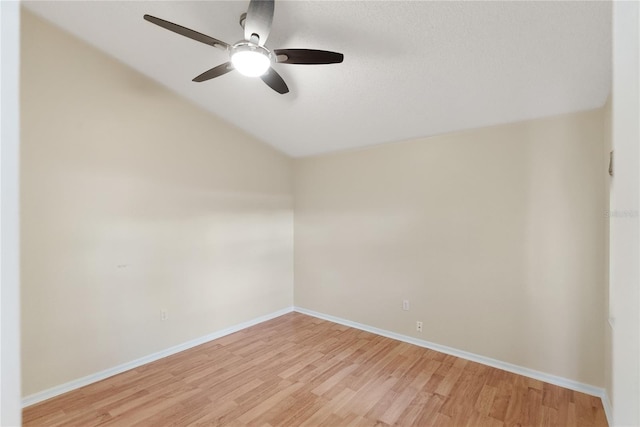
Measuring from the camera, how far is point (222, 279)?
3393mm

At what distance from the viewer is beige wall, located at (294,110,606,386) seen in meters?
2.29

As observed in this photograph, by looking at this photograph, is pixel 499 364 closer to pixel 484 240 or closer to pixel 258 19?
pixel 484 240

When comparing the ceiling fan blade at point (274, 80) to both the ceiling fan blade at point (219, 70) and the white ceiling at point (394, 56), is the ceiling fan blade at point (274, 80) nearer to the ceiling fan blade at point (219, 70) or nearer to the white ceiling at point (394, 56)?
the ceiling fan blade at point (219, 70)

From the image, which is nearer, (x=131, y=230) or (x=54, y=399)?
(x=54, y=399)

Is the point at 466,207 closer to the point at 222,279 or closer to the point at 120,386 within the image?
the point at 222,279

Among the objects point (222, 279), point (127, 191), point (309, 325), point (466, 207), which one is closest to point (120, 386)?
point (222, 279)

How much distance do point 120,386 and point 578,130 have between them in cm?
435

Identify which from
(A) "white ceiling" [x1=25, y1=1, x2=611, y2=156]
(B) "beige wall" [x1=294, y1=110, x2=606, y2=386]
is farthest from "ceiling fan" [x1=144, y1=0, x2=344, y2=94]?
(B) "beige wall" [x1=294, y1=110, x2=606, y2=386]

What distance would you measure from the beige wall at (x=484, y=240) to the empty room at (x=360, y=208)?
2 centimetres

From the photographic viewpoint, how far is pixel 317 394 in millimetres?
2291

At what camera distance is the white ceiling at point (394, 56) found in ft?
5.53

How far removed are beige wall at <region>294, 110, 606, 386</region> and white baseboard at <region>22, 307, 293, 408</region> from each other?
4.10ft

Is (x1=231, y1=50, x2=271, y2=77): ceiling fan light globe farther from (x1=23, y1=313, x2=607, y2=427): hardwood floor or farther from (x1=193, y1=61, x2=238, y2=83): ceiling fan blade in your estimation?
(x1=23, y1=313, x2=607, y2=427): hardwood floor

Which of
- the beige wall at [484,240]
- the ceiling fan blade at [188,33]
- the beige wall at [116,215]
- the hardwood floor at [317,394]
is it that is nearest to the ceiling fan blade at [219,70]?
the ceiling fan blade at [188,33]
